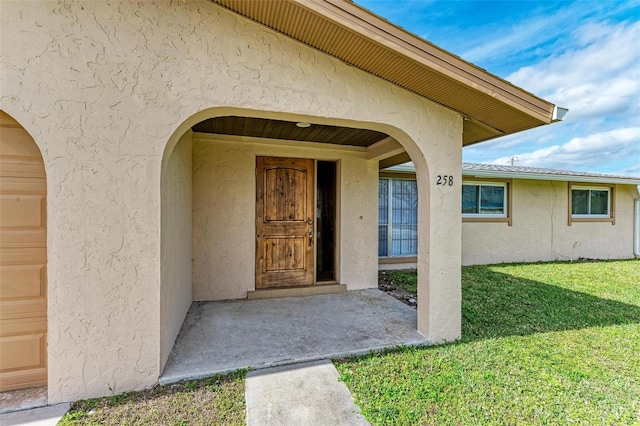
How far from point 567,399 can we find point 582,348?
4.64ft

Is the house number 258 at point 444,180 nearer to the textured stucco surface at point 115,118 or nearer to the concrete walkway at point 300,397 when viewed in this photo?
the textured stucco surface at point 115,118

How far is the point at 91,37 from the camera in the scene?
8.40ft

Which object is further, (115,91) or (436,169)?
(436,169)

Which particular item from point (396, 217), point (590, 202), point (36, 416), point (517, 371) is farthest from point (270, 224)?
point (590, 202)

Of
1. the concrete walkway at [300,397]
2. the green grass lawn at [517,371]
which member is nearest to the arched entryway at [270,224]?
the concrete walkway at [300,397]

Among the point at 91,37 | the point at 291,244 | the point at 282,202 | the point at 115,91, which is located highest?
the point at 91,37

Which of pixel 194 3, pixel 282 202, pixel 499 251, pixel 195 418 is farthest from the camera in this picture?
pixel 499 251

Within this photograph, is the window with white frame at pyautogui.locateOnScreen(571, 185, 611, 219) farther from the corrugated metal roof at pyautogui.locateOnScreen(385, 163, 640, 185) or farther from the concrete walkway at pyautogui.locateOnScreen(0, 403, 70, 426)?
the concrete walkway at pyautogui.locateOnScreen(0, 403, 70, 426)

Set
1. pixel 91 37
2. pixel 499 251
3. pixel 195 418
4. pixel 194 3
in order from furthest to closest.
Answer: pixel 499 251
pixel 194 3
pixel 91 37
pixel 195 418

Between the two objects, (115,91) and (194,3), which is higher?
(194,3)

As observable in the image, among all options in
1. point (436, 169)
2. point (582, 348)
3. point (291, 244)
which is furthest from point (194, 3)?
point (582, 348)

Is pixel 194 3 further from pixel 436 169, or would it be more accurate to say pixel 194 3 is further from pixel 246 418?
pixel 246 418

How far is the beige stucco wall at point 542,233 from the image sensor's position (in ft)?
29.5

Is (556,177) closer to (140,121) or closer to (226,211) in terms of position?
(226,211)
